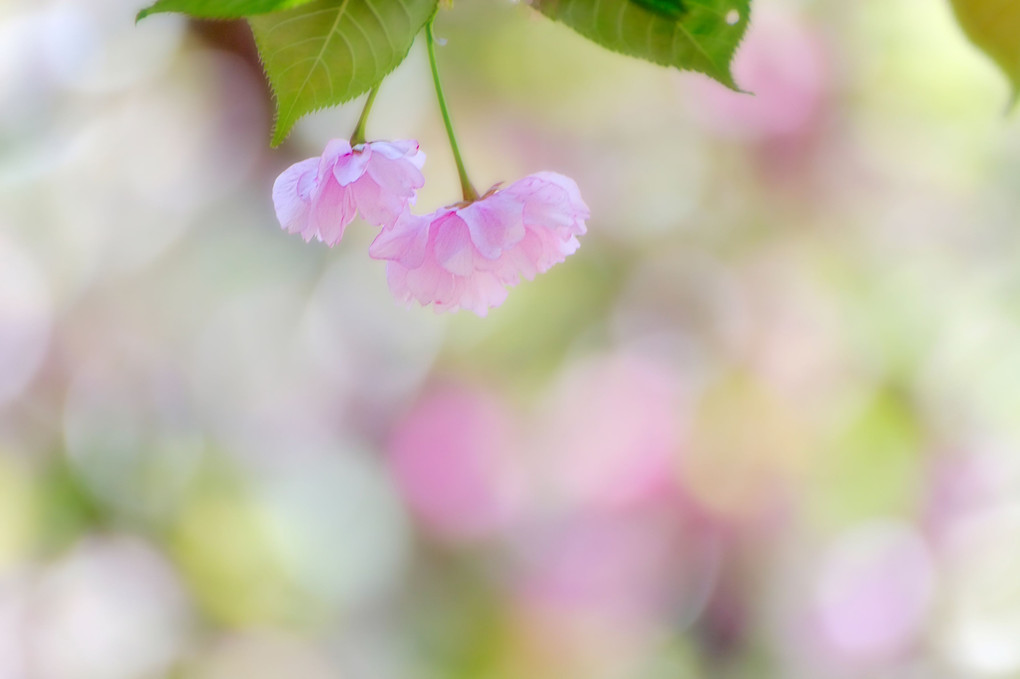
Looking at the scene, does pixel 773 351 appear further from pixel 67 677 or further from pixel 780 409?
pixel 67 677

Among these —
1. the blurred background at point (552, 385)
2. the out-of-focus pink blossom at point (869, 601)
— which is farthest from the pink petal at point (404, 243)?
the out-of-focus pink blossom at point (869, 601)

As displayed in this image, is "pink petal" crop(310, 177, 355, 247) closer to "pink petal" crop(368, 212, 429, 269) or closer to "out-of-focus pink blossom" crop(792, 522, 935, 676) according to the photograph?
"pink petal" crop(368, 212, 429, 269)

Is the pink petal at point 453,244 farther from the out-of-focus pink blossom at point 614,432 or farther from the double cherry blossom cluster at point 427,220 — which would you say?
the out-of-focus pink blossom at point 614,432

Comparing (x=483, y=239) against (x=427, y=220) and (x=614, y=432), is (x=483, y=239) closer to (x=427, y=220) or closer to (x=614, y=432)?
(x=427, y=220)

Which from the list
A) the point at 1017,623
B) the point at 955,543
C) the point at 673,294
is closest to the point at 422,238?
the point at 673,294

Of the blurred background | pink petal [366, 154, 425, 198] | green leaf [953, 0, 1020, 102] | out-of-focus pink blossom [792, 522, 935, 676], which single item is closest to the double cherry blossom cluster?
pink petal [366, 154, 425, 198]
